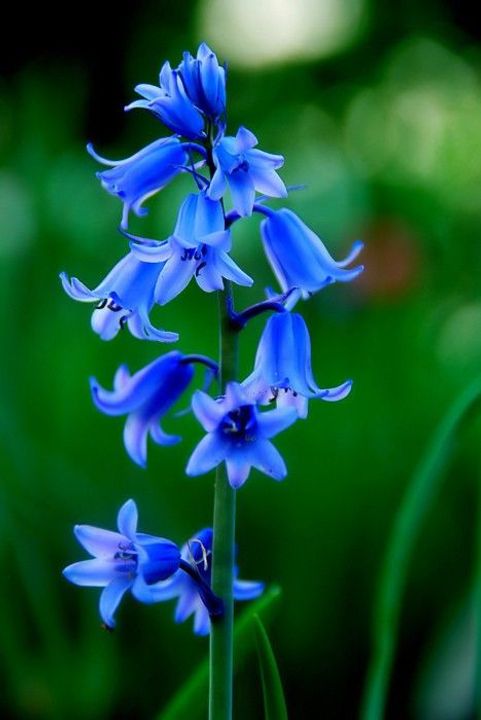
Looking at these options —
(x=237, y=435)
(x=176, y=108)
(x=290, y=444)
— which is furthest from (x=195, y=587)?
(x=290, y=444)

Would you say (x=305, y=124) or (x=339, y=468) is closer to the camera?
(x=339, y=468)

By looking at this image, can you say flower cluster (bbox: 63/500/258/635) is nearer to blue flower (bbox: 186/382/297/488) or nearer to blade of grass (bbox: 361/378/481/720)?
blue flower (bbox: 186/382/297/488)

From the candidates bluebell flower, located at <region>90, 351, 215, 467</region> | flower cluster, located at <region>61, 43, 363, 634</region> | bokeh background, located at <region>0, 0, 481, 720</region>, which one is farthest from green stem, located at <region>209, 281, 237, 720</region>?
bokeh background, located at <region>0, 0, 481, 720</region>

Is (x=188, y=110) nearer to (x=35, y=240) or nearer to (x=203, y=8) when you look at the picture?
(x=35, y=240)

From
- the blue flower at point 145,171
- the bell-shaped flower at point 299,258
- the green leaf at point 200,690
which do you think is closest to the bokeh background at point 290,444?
the green leaf at point 200,690

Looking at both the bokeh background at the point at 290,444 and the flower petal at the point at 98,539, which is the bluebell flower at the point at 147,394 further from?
the bokeh background at the point at 290,444

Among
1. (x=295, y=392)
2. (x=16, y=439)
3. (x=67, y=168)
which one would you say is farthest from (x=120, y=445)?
(x=295, y=392)
